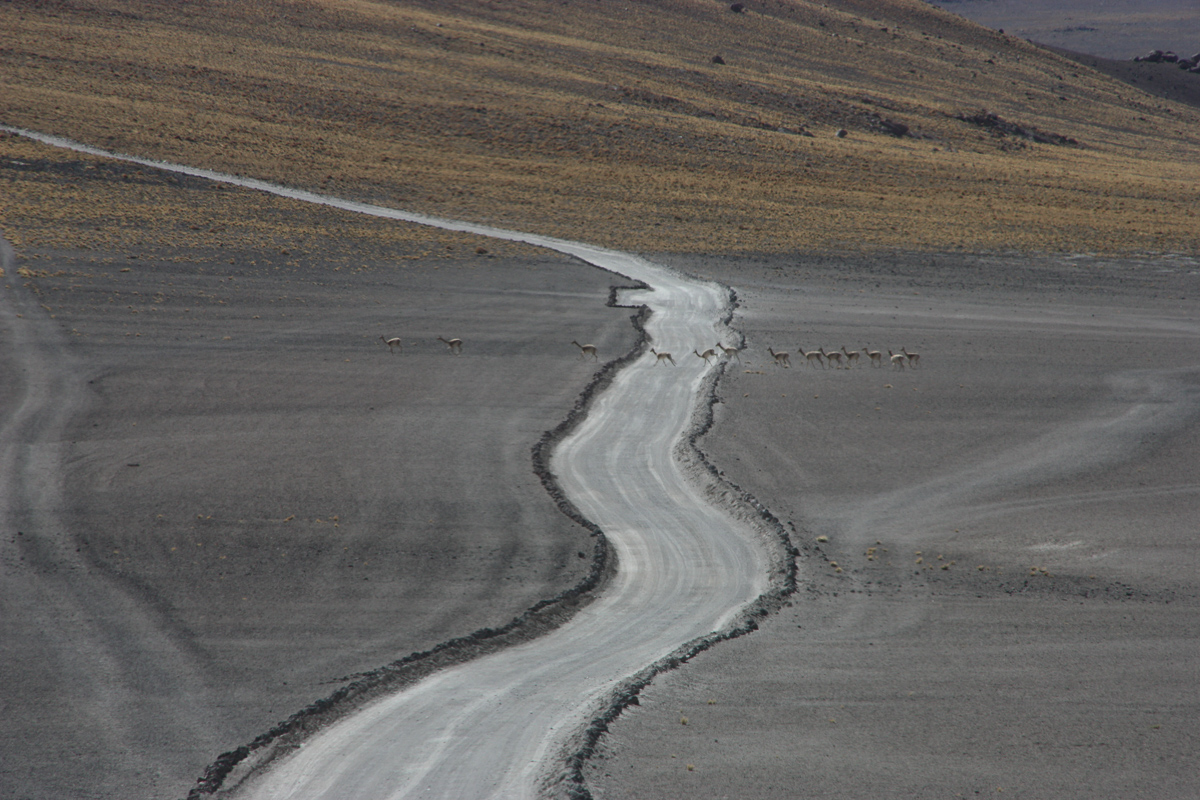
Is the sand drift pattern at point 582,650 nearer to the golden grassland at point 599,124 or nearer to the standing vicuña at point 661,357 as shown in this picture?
the standing vicuña at point 661,357

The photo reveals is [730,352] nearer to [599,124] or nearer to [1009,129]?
[599,124]

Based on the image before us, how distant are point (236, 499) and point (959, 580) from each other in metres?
10.2

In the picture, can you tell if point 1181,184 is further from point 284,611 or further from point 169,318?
point 284,611

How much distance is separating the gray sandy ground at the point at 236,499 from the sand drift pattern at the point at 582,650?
0.70 metres

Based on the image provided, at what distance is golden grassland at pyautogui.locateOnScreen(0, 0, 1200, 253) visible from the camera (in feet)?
128

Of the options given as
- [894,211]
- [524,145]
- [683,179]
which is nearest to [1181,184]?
[894,211]

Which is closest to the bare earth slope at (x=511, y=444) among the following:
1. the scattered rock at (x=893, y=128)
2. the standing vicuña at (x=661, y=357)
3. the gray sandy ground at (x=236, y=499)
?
the gray sandy ground at (x=236, y=499)

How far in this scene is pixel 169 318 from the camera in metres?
22.4

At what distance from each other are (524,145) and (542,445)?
37.1 m

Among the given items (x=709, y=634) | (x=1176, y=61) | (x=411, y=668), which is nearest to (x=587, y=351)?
(x=709, y=634)

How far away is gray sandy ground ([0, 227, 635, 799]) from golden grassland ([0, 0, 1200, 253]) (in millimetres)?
10125

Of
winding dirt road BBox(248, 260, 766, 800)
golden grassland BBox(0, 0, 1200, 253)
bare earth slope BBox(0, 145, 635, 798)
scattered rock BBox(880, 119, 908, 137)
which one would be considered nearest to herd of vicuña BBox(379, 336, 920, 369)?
bare earth slope BBox(0, 145, 635, 798)

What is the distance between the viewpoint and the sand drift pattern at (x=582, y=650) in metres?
8.77

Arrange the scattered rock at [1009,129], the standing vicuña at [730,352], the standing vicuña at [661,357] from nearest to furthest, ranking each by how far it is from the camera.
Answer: the standing vicuña at [661,357]
the standing vicuña at [730,352]
the scattered rock at [1009,129]
